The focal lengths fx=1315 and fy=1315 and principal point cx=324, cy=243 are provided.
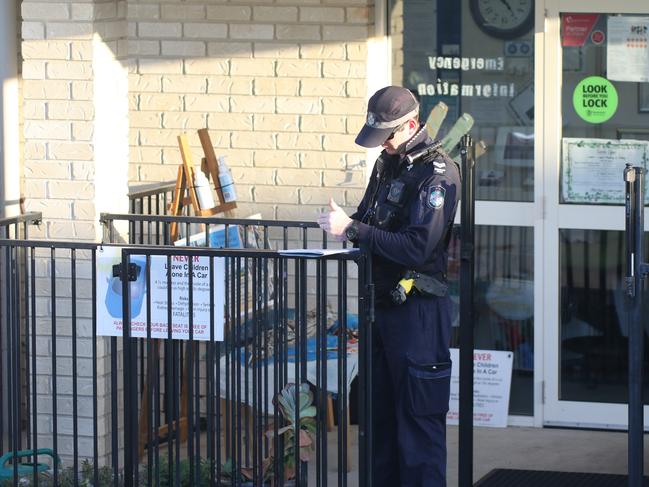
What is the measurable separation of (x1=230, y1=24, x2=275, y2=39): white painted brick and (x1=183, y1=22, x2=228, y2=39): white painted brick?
52 mm

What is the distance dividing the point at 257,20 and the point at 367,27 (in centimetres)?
63

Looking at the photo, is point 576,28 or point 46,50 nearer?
point 46,50

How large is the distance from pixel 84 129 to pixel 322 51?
5.16 feet

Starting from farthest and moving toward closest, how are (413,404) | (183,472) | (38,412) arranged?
(38,412) < (183,472) < (413,404)

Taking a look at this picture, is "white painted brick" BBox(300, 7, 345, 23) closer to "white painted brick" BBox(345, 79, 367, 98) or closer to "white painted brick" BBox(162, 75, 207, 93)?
"white painted brick" BBox(345, 79, 367, 98)

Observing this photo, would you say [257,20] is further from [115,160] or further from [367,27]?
[115,160]

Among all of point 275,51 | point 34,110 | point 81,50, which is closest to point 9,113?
point 34,110

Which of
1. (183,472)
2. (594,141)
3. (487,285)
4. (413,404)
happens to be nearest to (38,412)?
(183,472)

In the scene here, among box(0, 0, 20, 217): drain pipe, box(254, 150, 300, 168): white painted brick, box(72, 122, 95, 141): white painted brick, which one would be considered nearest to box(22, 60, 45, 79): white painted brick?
box(72, 122, 95, 141): white painted brick

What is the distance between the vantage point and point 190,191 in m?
6.85

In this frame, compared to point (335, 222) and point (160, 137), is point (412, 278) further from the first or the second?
point (160, 137)

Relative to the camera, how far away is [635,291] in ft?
15.6

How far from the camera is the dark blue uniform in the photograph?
5309 millimetres

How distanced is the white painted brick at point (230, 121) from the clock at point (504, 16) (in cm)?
140
